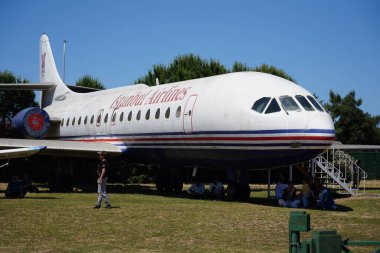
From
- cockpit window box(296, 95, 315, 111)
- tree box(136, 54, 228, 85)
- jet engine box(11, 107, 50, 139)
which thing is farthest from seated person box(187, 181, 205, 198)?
tree box(136, 54, 228, 85)

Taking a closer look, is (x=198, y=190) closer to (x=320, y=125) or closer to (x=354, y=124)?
(x=320, y=125)

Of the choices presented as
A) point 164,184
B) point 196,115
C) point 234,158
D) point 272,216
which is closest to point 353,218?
point 272,216

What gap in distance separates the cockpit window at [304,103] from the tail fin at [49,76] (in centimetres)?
1914

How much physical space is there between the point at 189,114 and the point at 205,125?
112cm

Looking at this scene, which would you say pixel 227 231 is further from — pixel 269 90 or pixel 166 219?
pixel 269 90

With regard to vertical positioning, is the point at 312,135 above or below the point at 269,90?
below

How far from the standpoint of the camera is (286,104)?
17.3 m

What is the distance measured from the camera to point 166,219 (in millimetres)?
13719

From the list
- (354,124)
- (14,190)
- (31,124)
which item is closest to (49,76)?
(31,124)

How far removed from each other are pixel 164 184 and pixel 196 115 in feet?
24.5

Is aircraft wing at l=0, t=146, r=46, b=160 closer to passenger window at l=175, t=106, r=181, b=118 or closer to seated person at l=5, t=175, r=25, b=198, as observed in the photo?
seated person at l=5, t=175, r=25, b=198

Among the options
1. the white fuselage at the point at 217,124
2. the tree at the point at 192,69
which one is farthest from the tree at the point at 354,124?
the white fuselage at the point at 217,124

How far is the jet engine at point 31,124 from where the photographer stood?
93.1 feet

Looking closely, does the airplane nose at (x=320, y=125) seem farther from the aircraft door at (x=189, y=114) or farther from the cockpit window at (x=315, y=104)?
the aircraft door at (x=189, y=114)
